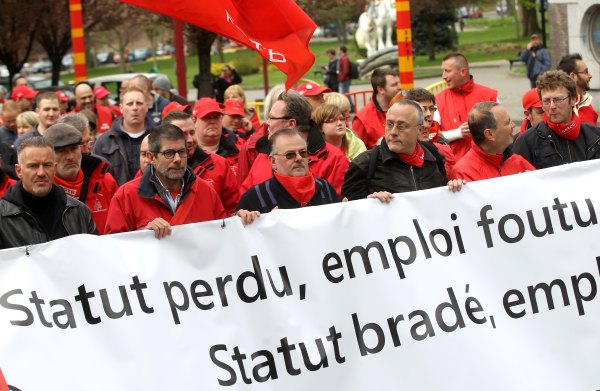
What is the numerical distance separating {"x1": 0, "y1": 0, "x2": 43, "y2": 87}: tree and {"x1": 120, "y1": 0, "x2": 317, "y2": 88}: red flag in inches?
1139

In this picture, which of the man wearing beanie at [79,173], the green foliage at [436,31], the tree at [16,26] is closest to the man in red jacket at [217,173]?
the man wearing beanie at [79,173]

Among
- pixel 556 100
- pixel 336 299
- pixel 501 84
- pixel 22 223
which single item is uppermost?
pixel 556 100

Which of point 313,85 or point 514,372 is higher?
point 313,85

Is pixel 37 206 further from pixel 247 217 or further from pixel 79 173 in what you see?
pixel 79 173

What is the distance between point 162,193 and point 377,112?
4074 millimetres

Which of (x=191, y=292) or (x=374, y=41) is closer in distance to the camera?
(x=191, y=292)

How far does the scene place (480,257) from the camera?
6.00 m

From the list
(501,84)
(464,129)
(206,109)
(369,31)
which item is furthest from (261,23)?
(369,31)

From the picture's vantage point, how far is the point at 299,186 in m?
6.48

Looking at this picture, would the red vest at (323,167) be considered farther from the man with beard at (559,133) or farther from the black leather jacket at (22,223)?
the black leather jacket at (22,223)

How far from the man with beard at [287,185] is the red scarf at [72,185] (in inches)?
60.2

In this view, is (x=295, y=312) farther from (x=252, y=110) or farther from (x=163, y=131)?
(x=252, y=110)

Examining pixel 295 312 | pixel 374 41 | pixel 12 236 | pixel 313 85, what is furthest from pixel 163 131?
pixel 374 41

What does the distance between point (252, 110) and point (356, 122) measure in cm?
335
